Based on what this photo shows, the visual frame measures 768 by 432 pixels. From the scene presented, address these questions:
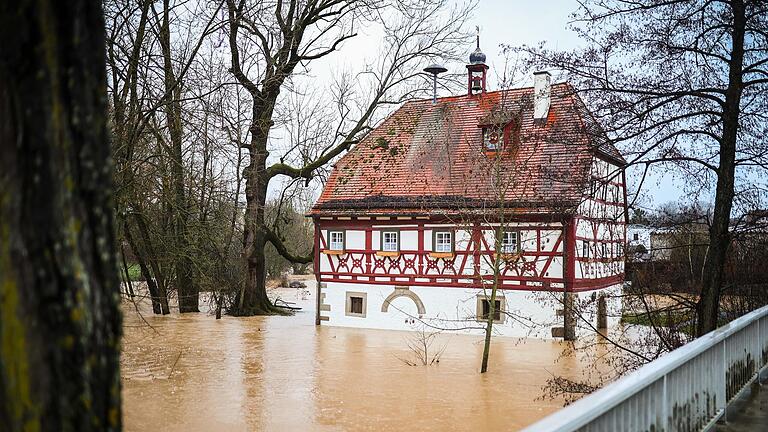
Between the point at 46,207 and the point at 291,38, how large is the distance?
2248cm

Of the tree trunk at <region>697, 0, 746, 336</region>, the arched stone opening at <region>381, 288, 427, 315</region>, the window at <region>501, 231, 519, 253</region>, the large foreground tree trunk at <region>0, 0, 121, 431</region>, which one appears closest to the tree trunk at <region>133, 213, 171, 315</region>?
the arched stone opening at <region>381, 288, 427, 315</region>

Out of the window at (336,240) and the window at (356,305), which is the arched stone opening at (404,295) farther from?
the window at (336,240)

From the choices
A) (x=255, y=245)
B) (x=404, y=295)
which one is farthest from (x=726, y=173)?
(x=255, y=245)

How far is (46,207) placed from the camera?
1.34 m

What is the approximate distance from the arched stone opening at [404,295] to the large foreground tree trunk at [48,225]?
20609 mm

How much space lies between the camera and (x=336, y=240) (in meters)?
23.6

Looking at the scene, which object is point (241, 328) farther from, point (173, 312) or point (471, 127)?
point (471, 127)

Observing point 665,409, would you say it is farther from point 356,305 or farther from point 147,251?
point 147,251

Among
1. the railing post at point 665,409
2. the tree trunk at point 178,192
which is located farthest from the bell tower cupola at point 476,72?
the railing post at point 665,409

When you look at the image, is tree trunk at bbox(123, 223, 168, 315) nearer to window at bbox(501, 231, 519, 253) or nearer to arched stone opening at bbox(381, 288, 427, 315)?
arched stone opening at bbox(381, 288, 427, 315)

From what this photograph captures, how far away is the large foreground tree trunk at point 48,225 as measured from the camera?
1319mm

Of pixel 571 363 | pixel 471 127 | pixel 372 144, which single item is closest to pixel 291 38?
pixel 372 144

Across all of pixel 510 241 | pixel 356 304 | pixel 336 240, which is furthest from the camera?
pixel 336 240

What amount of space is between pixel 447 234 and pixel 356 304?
370cm
